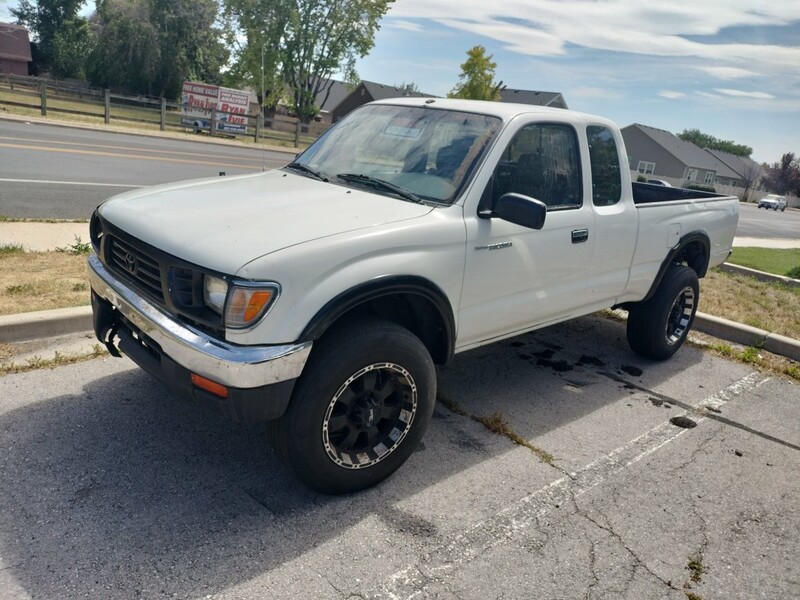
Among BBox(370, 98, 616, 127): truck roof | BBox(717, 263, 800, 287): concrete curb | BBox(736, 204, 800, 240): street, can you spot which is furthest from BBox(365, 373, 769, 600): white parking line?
BBox(736, 204, 800, 240): street

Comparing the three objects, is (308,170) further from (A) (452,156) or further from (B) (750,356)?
(B) (750,356)

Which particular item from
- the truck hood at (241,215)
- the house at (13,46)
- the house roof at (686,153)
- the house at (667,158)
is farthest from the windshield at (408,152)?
the house roof at (686,153)

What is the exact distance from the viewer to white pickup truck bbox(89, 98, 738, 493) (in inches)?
113

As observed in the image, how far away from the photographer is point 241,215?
3.28 meters

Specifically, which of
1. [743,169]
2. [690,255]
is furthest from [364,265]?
[743,169]

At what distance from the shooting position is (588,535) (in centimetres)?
322

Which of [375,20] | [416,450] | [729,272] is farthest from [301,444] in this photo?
[375,20]

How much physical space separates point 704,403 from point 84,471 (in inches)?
171

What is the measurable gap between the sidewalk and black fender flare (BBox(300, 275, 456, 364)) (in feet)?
8.75

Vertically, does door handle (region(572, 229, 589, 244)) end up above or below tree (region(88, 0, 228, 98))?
below

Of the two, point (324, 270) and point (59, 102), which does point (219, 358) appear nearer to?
point (324, 270)

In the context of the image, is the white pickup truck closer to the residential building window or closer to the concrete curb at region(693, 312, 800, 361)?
the concrete curb at region(693, 312, 800, 361)

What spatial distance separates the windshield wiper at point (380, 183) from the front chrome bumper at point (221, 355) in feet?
3.91

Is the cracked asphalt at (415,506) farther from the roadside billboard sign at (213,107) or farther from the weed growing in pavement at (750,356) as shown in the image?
the roadside billboard sign at (213,107)
